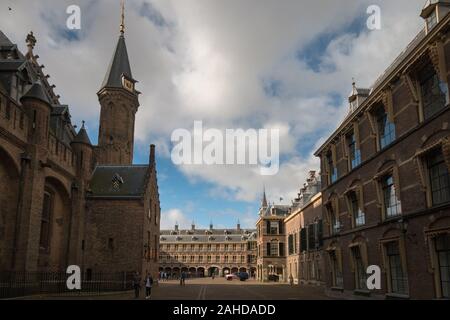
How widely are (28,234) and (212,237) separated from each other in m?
92.9

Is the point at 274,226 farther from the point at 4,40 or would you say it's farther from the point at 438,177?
the point at 438,177

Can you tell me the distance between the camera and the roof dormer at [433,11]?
610 inches

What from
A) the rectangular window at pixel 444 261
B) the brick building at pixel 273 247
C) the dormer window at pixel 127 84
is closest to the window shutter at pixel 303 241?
the brick building at pixel 273 247

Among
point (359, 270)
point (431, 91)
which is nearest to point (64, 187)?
point (359, 270)

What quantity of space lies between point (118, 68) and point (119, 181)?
19550 millimetres

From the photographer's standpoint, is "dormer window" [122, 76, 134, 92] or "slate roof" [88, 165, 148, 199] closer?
"slate roof" [88, 165, 148, 199]

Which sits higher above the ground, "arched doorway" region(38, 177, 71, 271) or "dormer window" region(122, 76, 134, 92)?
"dormer window" region(122, 76, 134, 92)

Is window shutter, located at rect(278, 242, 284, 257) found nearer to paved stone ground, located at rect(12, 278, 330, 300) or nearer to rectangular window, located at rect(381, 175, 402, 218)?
paved stone ground, located at rect(12, 278, 330, 300)

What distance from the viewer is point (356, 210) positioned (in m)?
22.9

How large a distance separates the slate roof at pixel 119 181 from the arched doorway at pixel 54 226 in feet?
9.85

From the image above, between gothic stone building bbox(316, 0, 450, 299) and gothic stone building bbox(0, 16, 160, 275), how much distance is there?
18.0 meters

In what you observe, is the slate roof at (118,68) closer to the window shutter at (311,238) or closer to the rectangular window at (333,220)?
the window shutter at (311,238)

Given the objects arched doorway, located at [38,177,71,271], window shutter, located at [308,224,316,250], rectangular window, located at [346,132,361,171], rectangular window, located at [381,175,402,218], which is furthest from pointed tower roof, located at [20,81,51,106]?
window shutter, located at [308,224,316,250]

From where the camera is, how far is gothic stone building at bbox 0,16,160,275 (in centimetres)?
2238
